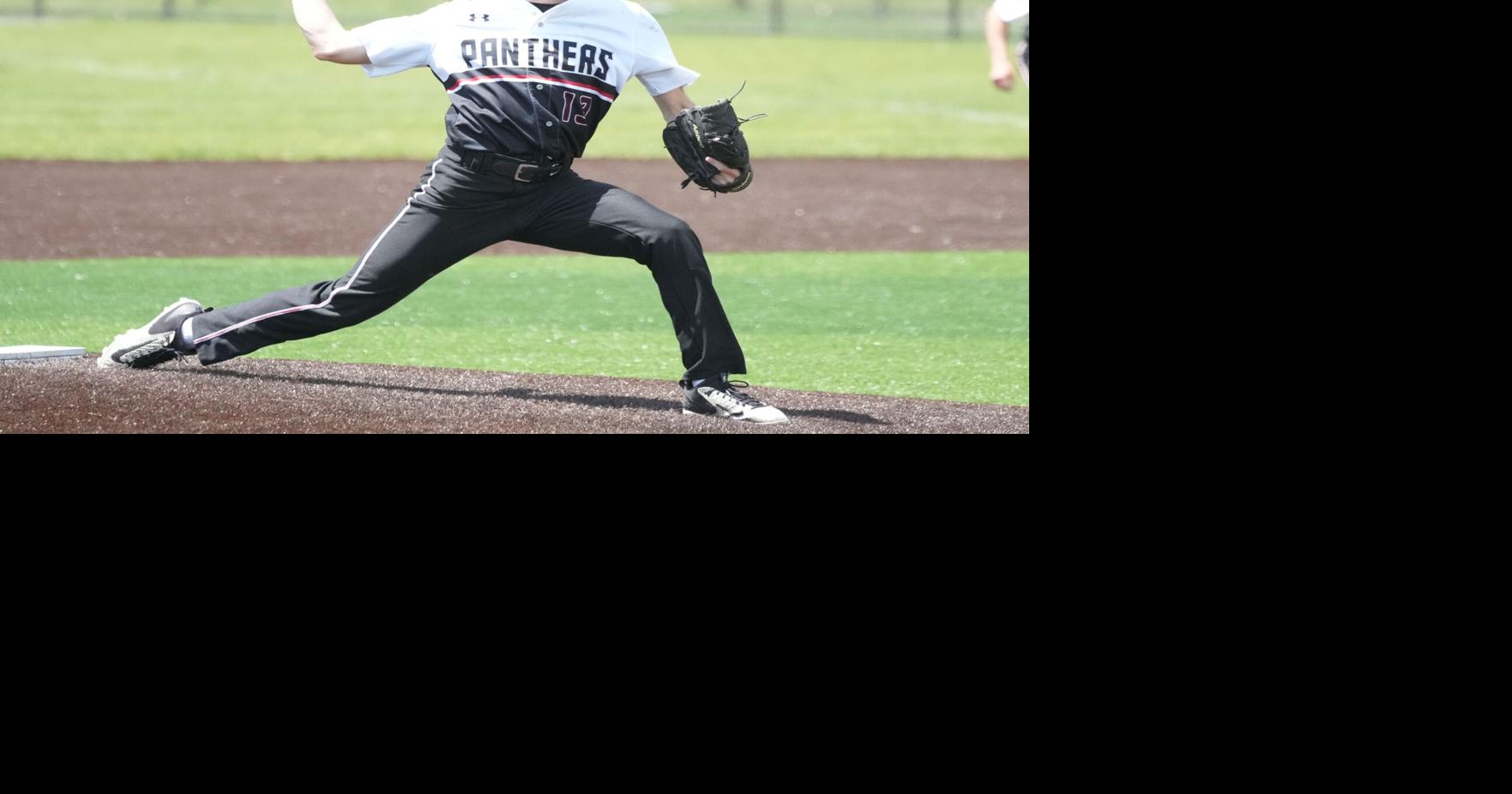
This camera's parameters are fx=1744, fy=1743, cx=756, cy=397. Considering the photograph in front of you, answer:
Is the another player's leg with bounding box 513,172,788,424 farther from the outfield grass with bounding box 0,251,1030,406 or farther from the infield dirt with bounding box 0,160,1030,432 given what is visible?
the outfield grass with bounding box 0,251,1030,406

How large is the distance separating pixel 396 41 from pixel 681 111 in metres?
0.95

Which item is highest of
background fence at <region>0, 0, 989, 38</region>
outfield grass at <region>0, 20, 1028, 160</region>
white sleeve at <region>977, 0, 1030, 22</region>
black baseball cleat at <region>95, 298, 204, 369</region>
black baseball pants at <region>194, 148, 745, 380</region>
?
white sleeve at <region>977, 0, 1030, 22</region>

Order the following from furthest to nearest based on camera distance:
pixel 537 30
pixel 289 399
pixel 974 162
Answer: pixel 974 162, pixel 289 399, pixel 537 30

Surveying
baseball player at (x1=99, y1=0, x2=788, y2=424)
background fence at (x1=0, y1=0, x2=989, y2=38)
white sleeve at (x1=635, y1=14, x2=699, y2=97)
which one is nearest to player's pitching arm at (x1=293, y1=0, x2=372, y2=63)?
baseball player at (x1=99, y1=0, x2=788, y2=424)

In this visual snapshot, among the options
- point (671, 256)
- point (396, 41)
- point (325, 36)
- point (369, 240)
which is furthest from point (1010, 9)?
point (369, 240)

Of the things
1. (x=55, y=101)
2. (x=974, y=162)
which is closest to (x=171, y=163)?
(x=55, y=101)

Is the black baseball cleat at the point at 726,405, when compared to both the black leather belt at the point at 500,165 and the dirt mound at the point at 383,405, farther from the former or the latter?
the black leather belt at the point at 500,165

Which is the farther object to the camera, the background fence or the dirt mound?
the background fence

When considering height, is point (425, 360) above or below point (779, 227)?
above

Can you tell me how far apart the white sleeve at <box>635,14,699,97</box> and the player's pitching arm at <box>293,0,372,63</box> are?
861 millimetres

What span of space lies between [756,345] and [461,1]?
2.73 m

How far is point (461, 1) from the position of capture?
550cm

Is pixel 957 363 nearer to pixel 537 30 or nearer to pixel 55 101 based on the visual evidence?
pixel 537 30

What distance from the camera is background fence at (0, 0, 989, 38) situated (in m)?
33.6
